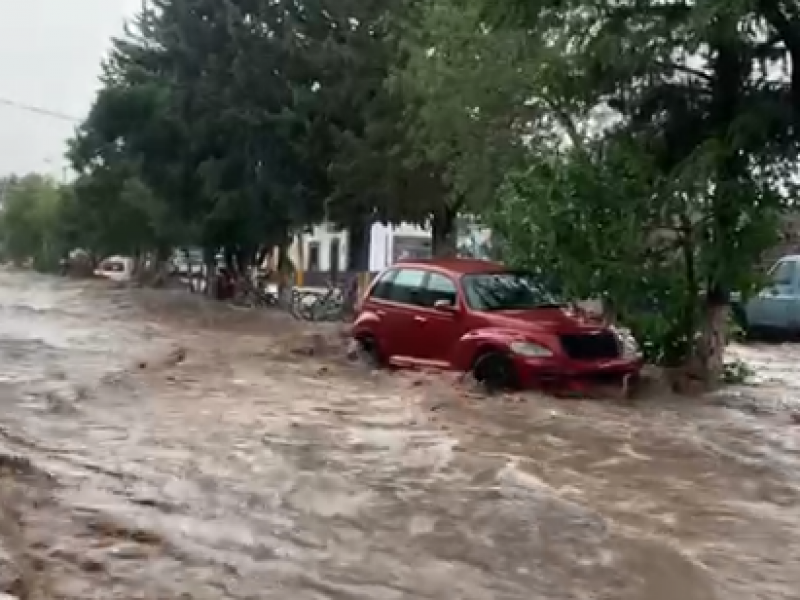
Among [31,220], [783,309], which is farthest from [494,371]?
[31,220]

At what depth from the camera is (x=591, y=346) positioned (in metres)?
13.0

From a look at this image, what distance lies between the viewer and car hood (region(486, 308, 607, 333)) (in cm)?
1288

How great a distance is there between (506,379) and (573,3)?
399 cm

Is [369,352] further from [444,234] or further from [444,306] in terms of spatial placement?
[444,234]

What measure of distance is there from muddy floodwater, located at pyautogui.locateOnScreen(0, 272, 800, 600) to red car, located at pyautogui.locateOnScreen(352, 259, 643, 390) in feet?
1.20

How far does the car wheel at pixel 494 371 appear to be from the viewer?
42.0 feet

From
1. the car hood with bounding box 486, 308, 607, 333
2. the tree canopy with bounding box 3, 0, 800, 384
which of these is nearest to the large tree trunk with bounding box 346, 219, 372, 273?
the tree canopy with bounding box 3, 0, 800, 384

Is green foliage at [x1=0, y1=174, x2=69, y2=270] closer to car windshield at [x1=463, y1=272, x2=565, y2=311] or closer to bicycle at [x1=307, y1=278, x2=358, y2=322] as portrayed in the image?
bicycle at [x1=307, y1=278, x2=358, y2=322]

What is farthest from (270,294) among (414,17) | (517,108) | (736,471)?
(736,471)

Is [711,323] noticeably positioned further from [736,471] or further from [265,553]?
[265,553]

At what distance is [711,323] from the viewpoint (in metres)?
14.5

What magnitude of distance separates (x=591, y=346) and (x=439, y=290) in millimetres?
2073

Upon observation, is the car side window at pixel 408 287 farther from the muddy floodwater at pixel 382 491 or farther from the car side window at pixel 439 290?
the muddy floodwater at pixel 382 491

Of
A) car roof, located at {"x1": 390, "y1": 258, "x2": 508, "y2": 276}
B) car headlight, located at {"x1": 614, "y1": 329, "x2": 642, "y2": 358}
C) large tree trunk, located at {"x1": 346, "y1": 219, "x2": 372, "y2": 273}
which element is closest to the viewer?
car headlight, located at {"x1": 614, "y1": 329, "x2": 642, "y2": 358}
